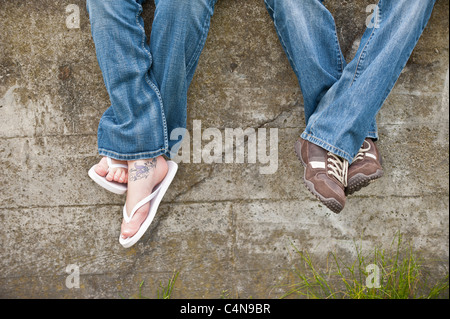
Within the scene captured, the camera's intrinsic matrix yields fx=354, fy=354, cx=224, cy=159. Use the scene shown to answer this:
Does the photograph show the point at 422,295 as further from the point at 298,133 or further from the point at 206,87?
the point at 206,87

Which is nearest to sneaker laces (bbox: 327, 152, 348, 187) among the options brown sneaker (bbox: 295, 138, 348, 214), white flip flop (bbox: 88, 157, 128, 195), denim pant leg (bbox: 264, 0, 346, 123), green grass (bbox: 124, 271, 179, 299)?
brown sneaker (bbox: 295, 138, 348, 214)

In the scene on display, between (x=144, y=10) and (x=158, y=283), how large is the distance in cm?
141

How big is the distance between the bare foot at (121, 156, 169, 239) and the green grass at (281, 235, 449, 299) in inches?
34.8

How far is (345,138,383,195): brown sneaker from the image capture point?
1477 millimetres

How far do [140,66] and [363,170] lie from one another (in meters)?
1.04

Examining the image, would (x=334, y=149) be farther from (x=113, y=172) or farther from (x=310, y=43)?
(x=113, y=172)

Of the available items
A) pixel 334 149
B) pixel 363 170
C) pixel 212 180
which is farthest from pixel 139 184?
pixel 363 170

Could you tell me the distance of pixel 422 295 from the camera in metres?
1.98

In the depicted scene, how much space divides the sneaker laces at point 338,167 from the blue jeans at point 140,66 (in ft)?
2.30

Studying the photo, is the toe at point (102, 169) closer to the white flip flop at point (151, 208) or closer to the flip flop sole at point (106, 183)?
the flip flop sole at point (106, 183)

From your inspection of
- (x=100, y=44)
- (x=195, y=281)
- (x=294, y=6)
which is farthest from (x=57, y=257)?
(x=294, y=6)

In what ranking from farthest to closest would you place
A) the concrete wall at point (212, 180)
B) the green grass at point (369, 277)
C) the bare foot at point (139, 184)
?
Answer: the green grass at point (369, 277)
the concrete wall at point (212, 180)
the bare foot at point (139, 184)

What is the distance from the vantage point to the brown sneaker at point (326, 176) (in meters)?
1.42

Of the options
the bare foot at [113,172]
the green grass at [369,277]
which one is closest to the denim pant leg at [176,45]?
the bare foot at [113,172]
